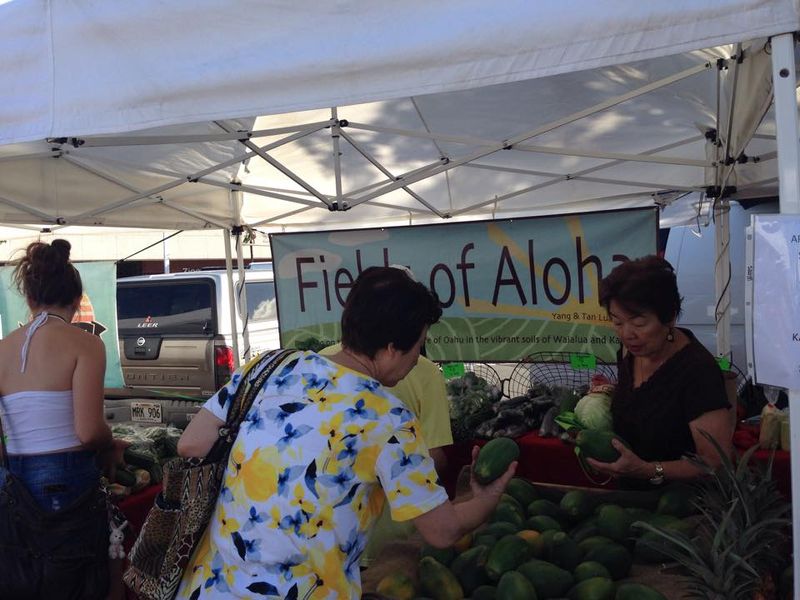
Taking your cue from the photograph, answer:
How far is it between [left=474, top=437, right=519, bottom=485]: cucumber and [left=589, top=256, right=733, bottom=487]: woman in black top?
0.46 m

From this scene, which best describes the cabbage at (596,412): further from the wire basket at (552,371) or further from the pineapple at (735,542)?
the wire basket at (552,371)

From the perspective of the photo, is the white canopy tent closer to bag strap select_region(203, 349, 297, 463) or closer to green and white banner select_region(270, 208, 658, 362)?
green and white banner select_region(270, 208, 658, 362)

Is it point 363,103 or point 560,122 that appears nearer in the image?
point 363,103

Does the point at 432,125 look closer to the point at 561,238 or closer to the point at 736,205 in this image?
the point at 561,238

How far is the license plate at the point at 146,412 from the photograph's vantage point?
15.7 feet

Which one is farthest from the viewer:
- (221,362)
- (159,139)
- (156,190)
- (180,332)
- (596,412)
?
(180,332)

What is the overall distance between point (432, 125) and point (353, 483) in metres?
3.80

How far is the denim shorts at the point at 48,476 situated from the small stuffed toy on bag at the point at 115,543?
214 mm

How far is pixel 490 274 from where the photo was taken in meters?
5.71

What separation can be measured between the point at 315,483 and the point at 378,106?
353 centimetres

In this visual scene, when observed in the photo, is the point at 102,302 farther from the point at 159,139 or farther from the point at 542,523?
the point at 542,523

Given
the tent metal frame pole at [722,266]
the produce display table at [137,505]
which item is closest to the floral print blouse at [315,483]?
the produce display table at [137,505]

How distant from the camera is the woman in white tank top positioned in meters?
2.71

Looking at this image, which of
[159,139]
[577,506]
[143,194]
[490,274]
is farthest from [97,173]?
[577,506]
